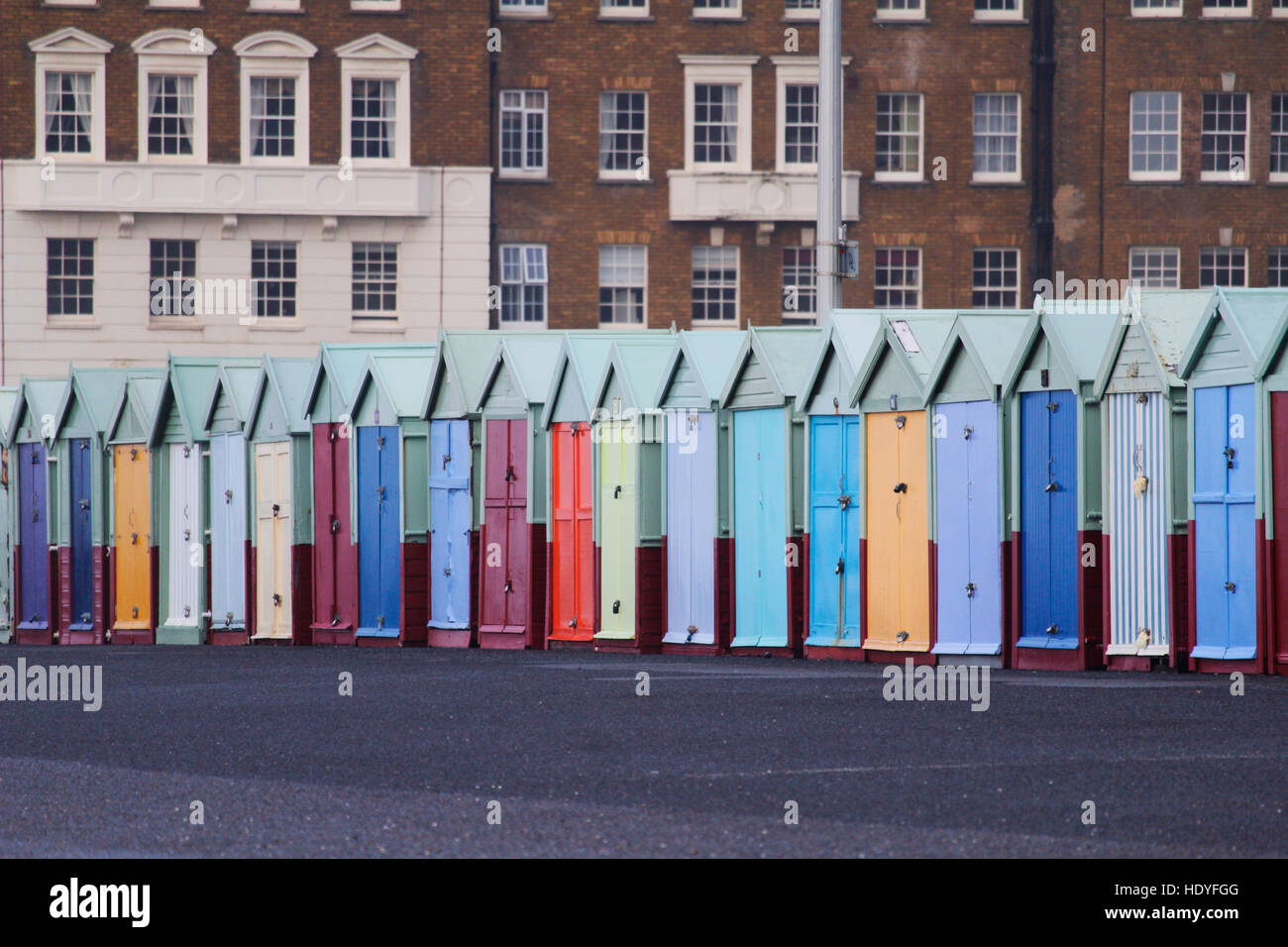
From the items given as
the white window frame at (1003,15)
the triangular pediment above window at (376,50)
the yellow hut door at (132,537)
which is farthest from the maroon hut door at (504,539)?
the white window frame at (1003,15)

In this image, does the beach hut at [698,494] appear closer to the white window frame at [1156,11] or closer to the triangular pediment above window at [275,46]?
the triangular pediment above window at [275,46]

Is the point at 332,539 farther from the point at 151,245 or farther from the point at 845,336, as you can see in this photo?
the point at 151,245

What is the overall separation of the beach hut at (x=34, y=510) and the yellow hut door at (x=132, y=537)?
1.56 meters

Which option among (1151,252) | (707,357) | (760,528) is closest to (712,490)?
(760,528)

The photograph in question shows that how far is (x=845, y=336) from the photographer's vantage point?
20.3m

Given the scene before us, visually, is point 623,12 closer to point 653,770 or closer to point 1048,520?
point 1048,520

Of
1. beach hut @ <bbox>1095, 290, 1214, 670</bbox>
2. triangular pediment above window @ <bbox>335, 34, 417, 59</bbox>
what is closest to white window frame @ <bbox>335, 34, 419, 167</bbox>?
triangular pediment above window @ <bbox>335, 34, 417, 59</bbox>

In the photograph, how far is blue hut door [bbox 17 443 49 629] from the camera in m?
31.0

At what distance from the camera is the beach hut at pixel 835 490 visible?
20.2m

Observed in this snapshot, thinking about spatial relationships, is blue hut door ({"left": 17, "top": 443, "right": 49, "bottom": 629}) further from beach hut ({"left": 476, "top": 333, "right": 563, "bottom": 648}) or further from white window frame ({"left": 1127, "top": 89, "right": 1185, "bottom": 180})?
white window frame ({"left": 1127, "top": 89, "right": 1185, "bottom": 180})

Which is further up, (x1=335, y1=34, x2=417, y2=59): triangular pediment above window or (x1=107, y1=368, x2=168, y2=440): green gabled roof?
(x1=335, y1=34, x2=417, y2=59): triangular pediment above window

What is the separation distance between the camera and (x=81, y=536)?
98.8 feet

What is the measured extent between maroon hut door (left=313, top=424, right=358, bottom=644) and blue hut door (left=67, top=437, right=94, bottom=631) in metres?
5.17
